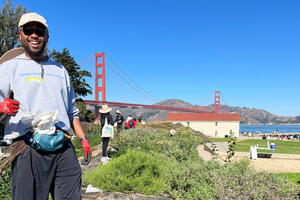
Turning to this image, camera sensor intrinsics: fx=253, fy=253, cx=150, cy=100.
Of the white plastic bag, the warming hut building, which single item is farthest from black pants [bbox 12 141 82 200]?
the warming hut building

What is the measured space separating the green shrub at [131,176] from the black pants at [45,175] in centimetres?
245

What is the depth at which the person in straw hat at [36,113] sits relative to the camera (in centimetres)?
181

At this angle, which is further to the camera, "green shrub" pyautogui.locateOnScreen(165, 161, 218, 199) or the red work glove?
"green shrub" pyautogui.locateOnScreen(165, 161, 218, 199)

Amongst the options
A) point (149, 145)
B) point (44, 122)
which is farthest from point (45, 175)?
point (149, 145)

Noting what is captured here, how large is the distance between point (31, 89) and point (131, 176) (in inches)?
118

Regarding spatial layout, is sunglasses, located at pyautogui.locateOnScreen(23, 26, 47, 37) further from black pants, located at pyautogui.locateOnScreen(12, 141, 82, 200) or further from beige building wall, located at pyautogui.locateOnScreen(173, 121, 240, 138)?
beige building wall, located at pyautogui.locateOnScreen(173, 121, 240, 138)

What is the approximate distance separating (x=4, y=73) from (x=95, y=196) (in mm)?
2789

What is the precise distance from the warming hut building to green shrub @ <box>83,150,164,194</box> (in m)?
38.6

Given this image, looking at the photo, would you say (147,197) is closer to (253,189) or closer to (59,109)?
(253,189)

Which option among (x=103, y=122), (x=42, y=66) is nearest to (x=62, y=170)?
(x=42, y=66)

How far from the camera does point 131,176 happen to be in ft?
14.6

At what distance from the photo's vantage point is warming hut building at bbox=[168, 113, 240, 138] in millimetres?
42312

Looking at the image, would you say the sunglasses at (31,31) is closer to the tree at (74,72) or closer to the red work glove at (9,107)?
the red work glove at (9,107)

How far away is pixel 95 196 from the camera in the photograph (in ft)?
13.3
